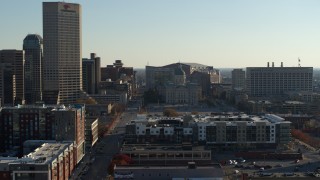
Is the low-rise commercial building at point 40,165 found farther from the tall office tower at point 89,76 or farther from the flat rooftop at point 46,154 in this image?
the tall office tower at point 89,76

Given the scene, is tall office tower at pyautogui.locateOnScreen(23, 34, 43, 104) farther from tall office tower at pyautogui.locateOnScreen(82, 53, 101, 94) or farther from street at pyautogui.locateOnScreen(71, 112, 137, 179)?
street at pyautogui.locateOnScreen(71, 112, 137, 179)

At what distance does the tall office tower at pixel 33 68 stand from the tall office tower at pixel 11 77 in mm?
2920

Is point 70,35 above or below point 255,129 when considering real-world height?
above

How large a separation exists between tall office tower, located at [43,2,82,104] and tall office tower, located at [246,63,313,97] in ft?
64.4

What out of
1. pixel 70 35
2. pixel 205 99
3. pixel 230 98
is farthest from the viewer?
pixel 205 99

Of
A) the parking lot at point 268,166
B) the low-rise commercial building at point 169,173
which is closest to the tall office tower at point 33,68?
the parking lot at point 268,166

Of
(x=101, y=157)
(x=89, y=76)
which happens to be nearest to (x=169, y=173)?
(x=101, y=157)

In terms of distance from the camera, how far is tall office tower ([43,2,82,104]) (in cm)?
4734

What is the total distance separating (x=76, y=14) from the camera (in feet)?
160

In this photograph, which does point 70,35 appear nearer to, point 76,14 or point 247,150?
point 76,14

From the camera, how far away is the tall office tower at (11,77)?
4300 cm

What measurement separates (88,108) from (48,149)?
2280cm

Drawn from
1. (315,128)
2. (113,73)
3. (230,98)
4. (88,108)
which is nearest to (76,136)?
(315,128)

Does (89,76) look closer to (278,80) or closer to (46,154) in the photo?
(278,80)
